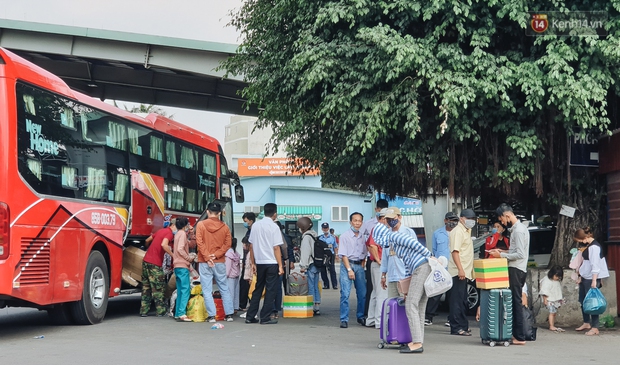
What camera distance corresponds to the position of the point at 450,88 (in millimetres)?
11797

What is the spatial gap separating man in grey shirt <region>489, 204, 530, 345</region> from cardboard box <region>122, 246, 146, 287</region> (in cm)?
667

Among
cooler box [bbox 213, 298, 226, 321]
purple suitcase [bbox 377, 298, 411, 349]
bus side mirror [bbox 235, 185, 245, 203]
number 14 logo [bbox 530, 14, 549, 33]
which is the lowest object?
cooler box [bbox 213, 298, 226, 321]

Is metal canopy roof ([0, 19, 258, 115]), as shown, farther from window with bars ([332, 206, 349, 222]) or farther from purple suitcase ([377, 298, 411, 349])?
window with bars ([332, 206, 349, 222])

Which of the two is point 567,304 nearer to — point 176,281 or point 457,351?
point 457,351

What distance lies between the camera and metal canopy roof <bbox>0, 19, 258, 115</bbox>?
24.1 m

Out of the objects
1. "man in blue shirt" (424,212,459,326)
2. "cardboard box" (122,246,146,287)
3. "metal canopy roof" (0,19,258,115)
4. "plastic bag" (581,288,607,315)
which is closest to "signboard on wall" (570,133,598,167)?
"plastic bag" (581,288,607,315)

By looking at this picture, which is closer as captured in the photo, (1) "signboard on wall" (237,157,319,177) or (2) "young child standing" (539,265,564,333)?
(2) "young child standing" (539,265,564,333)

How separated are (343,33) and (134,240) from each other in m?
5.19

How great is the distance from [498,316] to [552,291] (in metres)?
2.82

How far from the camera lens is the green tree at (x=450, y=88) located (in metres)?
11.9

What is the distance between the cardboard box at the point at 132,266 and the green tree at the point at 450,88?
3253mm

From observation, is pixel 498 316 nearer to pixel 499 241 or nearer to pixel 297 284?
pixel 499 241

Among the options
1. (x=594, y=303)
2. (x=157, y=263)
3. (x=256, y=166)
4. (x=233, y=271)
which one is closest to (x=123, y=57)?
(x=157, y=263)

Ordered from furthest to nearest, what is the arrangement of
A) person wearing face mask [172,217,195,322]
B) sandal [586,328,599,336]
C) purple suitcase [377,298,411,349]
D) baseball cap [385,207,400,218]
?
person wearing face mask [172,217,195,322] < sandal [586,328,599,336] < baseball cap [385,207,400,218] < purple suitcase [377,298,411,349]
